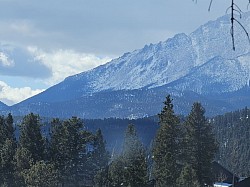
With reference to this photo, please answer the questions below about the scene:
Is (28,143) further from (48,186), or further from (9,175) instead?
(48,186)

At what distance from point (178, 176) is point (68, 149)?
50.5ft

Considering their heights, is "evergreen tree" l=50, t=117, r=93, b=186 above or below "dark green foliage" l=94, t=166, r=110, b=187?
above

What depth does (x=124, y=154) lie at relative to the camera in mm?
61594

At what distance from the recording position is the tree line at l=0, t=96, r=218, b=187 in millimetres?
51688

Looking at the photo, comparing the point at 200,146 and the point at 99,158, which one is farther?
the point at 99,158

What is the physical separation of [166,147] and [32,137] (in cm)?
1388

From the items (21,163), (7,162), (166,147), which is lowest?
(21,163)

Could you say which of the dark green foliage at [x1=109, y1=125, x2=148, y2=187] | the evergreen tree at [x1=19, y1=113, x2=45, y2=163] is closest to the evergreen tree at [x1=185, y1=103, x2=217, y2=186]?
the dark green foliage at [x1=109, y1=125, x2=148, y2=187]

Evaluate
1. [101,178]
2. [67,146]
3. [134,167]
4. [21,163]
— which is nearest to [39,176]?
[21,163]

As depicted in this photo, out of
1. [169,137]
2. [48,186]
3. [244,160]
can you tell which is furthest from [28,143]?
[244,160]

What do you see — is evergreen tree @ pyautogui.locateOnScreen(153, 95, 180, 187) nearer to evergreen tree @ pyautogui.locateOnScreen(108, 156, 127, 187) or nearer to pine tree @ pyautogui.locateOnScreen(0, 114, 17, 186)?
evergreen tree @ pyautogui.locateOnScreen(108, 156, 127, 187)

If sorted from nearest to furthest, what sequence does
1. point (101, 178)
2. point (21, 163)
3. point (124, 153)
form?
point (21, 163)
point (124, 153)
point (101, 178)

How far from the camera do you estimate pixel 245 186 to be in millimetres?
78000

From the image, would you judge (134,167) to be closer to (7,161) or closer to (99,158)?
(7,161)
